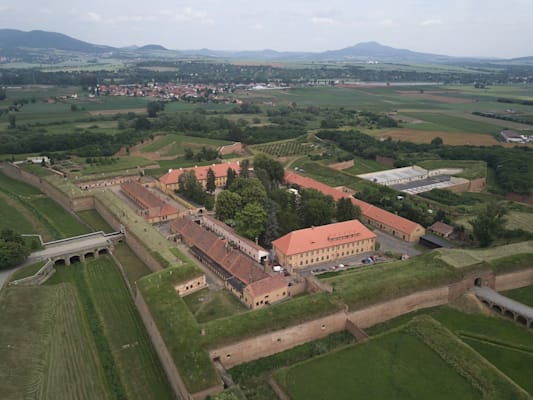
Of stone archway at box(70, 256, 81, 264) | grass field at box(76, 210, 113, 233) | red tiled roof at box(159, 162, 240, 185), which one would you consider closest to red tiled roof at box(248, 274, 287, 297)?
stone archway at box(70, 256, 81, 264)

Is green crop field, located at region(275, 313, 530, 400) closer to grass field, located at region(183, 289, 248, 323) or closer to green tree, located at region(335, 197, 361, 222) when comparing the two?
grass field, located at region(183, 289, 248, 323)

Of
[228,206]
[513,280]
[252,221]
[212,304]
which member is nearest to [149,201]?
[228,206]

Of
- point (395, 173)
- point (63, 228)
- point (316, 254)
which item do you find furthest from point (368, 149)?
point (63, 228)

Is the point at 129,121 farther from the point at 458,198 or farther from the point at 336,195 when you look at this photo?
the point at 458,198

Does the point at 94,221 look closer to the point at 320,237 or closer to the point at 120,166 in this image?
the point at 120,166

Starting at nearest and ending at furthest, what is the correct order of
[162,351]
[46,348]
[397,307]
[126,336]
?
[162,351] < [46,348] < [126,336] < [397,307]
